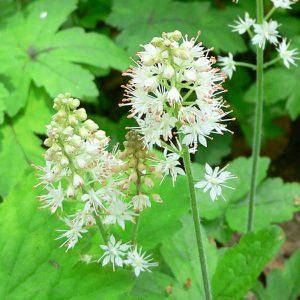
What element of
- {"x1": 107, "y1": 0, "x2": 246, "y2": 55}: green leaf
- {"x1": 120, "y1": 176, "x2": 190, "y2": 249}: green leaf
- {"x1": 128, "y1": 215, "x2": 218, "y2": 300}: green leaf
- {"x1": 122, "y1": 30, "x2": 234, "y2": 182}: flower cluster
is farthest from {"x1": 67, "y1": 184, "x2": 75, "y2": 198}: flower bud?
{"x1": 107, "y1": 0, "x2": 246, "y2": 55}: green leaf

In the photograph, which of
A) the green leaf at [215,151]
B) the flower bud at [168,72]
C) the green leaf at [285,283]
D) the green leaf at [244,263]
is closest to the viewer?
the flower bud at [168,72]

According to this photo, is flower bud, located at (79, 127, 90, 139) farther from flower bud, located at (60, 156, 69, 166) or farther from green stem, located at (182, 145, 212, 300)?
green stem, located at (182, 145, 212, 300)

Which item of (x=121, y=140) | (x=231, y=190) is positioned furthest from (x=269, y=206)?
(x=121, y=140)

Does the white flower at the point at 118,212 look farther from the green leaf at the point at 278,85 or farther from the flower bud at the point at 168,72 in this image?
the green leaf at the point at 278,85

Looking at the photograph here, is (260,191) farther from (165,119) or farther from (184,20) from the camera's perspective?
(165,119)

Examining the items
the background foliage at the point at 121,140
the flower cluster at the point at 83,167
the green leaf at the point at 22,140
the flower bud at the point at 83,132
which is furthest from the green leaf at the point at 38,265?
the green leaf at the point at 22,140

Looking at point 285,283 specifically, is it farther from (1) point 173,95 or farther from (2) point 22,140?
(1) point 173,95
